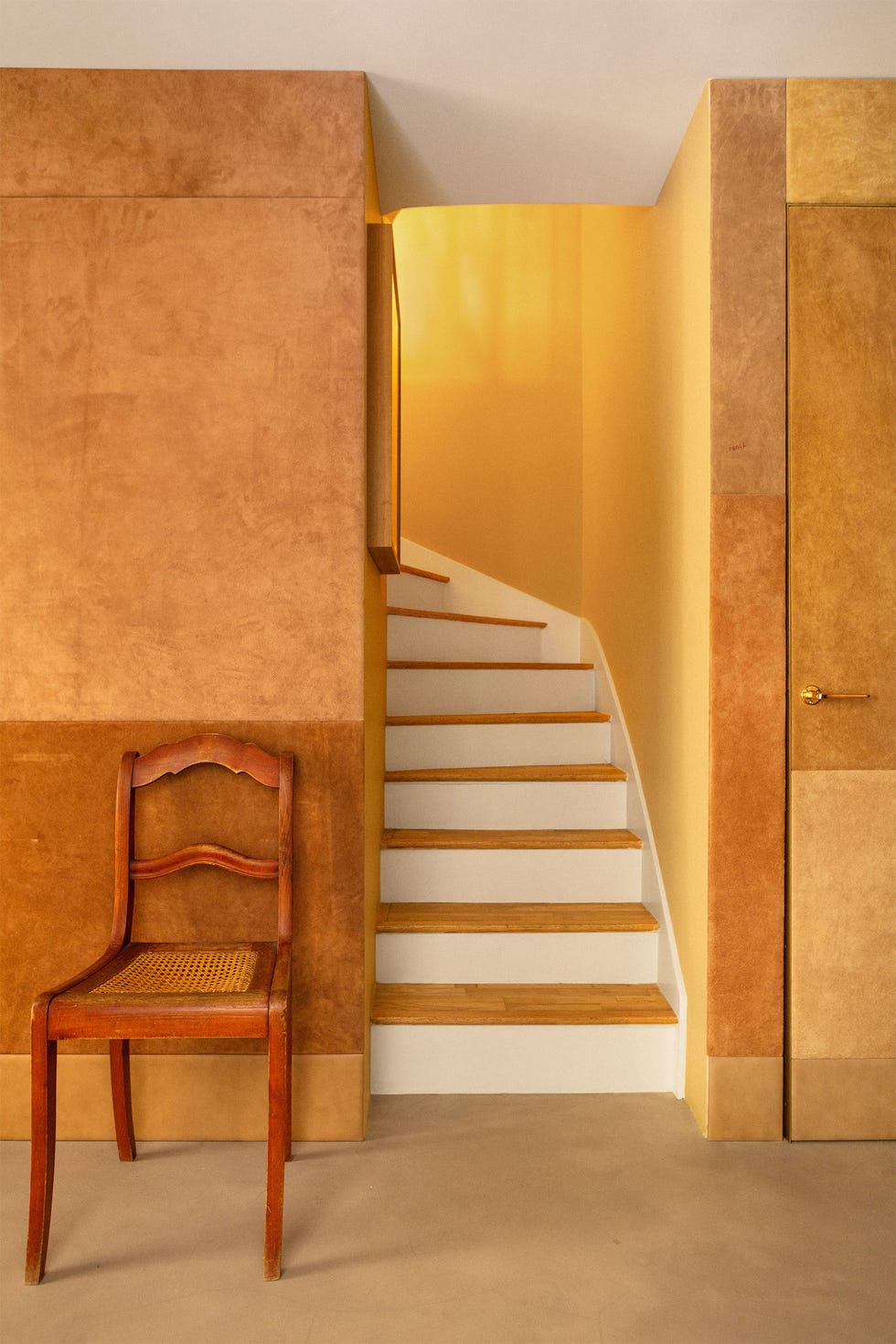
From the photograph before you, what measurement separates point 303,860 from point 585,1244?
3.34ft

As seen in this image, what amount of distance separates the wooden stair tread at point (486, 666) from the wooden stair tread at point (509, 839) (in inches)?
29.6

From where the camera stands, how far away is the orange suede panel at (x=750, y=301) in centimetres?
235

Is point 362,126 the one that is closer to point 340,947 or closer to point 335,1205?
point 340,947

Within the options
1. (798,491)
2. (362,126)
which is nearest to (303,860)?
(798,491)

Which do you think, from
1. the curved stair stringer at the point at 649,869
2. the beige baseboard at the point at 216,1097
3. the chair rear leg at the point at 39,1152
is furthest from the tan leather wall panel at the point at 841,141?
the chair rear leg at the point at 39,1152

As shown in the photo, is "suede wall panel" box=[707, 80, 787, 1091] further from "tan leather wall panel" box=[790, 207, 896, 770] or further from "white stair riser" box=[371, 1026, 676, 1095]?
"white stair riser" box=[371, 1026, 676, 1095]

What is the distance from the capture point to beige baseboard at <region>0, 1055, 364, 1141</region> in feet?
7.62

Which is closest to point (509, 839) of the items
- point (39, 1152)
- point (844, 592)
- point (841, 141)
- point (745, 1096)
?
point (745, 1096)

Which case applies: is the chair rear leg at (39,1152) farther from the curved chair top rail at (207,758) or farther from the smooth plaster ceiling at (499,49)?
the smooth plaster ceiling at (499,49)

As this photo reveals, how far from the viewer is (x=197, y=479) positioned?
2336mm

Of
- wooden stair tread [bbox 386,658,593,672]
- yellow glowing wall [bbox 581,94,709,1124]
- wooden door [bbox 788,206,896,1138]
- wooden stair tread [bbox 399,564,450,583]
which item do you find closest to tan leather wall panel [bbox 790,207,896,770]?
wooden door [bbox 788,206,896,1138]

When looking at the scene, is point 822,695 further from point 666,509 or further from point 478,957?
point 478,957

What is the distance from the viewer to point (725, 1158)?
7.38 feet

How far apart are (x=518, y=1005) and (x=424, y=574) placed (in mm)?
2263
